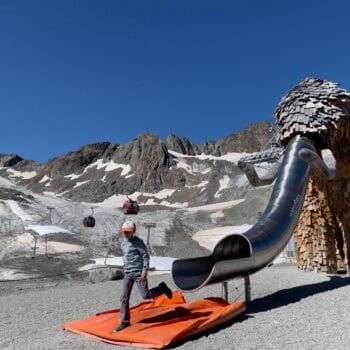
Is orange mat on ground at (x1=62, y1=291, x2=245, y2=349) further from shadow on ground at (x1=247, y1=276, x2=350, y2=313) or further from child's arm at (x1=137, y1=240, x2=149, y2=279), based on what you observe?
shadow on ground at (x1=247, y1=276, x2=350, y2=313)

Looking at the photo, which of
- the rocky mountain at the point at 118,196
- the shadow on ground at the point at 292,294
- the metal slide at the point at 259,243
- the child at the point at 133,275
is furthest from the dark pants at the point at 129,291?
the rocky mountain at the point at 118,196

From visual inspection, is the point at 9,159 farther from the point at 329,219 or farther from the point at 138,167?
the point at 329,219

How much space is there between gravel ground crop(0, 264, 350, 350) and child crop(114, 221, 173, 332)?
58 centimetres

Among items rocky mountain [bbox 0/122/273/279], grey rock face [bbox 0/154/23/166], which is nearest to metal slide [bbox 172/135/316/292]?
rocky mountain [bbox 0/122/273/279]

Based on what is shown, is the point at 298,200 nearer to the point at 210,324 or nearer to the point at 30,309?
the point at 210,324

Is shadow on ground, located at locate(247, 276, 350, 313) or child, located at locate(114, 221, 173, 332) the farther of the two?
shadow on ground, located at locate(247, 276, 350, 313)

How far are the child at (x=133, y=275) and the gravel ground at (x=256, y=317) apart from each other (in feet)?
1.92

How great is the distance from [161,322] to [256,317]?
159 cm

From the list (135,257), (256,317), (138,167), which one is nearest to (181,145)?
(138,167)

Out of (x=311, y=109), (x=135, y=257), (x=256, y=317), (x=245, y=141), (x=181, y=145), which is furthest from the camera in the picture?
(x=181, y=145)

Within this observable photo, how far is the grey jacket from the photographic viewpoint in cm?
621

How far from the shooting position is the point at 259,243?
7348mm

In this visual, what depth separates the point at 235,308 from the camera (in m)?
6.49

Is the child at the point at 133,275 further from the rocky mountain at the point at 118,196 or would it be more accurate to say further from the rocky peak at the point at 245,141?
the rocky peak at the point at 245,141
